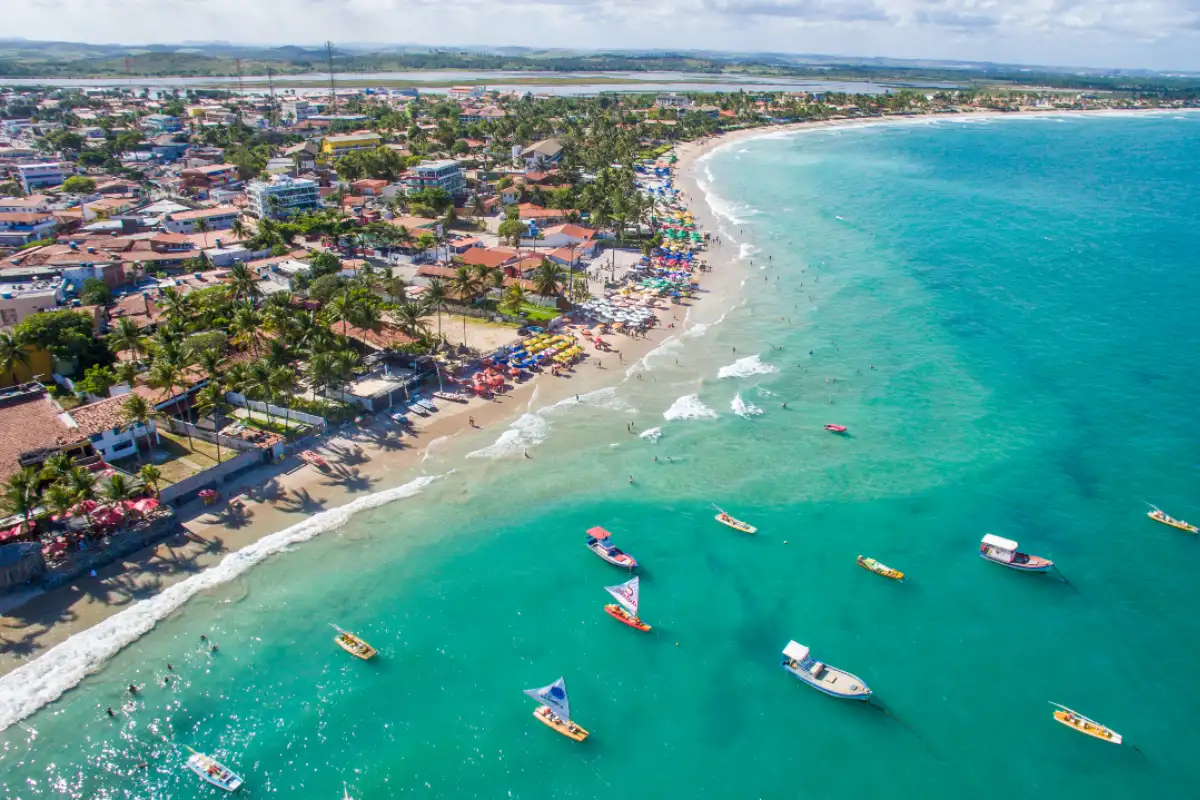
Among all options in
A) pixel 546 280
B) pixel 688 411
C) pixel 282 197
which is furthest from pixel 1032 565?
pixel 282 197

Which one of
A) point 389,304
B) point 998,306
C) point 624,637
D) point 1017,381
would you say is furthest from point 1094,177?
point 624,637

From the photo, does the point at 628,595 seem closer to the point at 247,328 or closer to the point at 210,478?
the point at 210,478

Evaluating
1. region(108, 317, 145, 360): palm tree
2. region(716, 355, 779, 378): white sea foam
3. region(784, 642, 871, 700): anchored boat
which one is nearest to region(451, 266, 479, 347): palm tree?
region(716, 355, 779, 378): white sea foam

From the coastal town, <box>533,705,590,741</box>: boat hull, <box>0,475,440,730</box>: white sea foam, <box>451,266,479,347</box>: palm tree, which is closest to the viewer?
<box>533,705,590,741</box>: boat hull

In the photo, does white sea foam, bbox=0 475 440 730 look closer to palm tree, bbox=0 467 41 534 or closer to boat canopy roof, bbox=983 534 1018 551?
palm tree, bbox=0 467 41 534

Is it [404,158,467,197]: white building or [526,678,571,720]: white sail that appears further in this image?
[404,158,467,197]: white building

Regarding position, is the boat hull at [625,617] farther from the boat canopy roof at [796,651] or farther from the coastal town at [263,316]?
the coastal town at [263,316]
